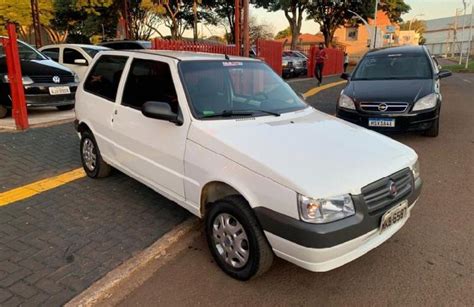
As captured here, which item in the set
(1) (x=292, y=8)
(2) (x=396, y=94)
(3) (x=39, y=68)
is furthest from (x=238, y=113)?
(1) (x=292, y=8)

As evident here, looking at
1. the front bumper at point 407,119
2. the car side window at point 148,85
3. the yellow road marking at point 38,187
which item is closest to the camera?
the car side window at point 148,85

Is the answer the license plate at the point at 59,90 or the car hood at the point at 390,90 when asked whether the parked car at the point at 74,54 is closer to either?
the license plate at the point at 59,90

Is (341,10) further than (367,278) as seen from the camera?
Yes

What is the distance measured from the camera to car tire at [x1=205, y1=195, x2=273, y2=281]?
2980 mm

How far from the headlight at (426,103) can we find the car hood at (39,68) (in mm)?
7175

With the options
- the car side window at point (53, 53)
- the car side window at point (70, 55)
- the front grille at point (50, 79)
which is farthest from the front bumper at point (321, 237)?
the car side window at point (53, 53)

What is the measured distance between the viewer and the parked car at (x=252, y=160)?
2.76 m

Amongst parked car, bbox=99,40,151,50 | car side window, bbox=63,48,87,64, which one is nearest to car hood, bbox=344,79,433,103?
parked car, bbox=99,40,151,50

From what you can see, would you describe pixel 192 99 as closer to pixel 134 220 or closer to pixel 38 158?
pixel 134 220

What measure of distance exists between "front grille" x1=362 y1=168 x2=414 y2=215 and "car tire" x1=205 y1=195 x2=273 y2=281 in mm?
795

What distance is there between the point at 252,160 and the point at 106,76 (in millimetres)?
2773

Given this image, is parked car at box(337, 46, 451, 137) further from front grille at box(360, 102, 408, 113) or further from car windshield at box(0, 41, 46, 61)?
car windshield at box(0, 41, 46, 61)

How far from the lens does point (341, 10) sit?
125ft

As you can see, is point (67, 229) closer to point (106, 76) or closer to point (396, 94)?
point (106, 76)
